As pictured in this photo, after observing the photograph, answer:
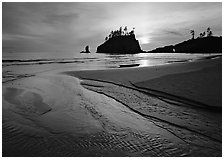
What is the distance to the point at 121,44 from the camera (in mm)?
134125

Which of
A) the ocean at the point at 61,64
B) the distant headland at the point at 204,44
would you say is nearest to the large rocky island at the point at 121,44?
the distant headland at the point at 204,44

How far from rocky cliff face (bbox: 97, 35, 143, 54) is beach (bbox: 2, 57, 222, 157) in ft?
415

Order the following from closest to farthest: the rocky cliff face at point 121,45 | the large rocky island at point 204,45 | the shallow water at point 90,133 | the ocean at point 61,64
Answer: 1. the shallow water at point 90,133
2. the ocean at point 61,64
3. the large rocky island at point 204,45
4. the rocky cliff face at point 121,45

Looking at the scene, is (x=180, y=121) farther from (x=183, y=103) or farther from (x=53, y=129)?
(x=53, y=129)

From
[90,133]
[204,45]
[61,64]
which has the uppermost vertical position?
[204,45]

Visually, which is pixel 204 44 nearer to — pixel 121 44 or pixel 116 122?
pixel 121 44

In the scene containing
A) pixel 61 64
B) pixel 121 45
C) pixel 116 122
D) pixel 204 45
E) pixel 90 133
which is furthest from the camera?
pixel 121 45

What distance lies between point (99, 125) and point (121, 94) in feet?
10.2

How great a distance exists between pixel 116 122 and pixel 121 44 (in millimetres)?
132687

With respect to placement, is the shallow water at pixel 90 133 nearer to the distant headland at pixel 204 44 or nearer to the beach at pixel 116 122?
the beach at pixel 116 122

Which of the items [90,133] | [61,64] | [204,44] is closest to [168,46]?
[204,44]

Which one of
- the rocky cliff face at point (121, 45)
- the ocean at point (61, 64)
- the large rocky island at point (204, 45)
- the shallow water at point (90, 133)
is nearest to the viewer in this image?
the shallow water at point (90, 133)

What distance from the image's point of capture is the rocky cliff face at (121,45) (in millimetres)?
133788

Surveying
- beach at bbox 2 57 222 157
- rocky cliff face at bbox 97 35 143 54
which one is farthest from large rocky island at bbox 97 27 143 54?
beach at bbox 2 57 222 157
